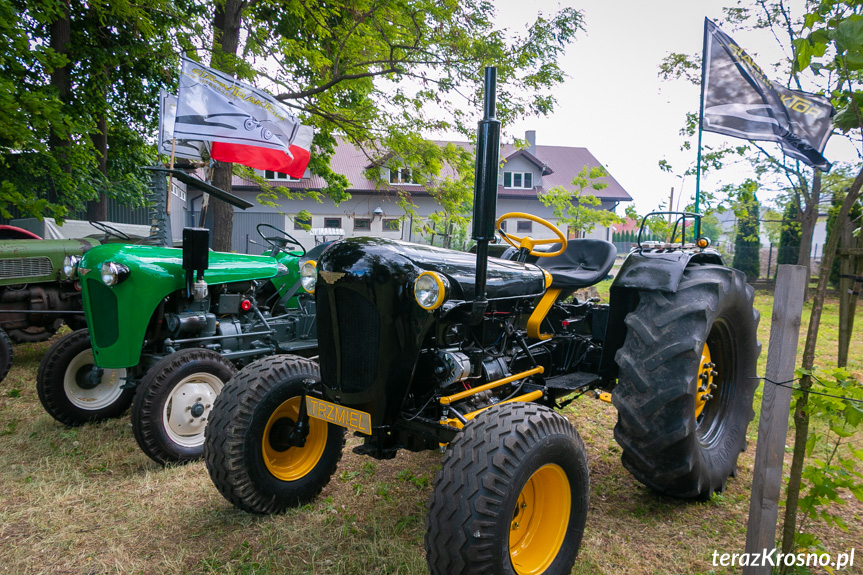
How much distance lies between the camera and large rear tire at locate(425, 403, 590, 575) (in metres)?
1.83

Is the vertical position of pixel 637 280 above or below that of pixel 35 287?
above

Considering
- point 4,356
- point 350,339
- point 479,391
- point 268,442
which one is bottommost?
point 4,356

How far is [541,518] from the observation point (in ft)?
7.27

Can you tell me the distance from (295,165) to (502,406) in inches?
275

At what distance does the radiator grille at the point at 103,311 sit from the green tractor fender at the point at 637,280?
3347 millimetres

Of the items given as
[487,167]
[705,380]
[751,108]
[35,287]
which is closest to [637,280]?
[705,380]

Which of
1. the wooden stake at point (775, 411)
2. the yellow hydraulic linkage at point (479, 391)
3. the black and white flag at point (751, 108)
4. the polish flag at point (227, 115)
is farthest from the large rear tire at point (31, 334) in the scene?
the black and white flag at point (751, 108)

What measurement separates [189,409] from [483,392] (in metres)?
2.20

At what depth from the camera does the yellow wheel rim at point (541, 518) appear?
7.02ft

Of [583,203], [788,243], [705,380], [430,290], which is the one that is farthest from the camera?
[788,243]

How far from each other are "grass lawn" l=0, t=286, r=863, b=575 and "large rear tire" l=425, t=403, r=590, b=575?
13.3 inches

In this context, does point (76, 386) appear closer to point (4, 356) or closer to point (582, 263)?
point (4, 356)

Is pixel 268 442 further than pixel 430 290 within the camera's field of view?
Yes

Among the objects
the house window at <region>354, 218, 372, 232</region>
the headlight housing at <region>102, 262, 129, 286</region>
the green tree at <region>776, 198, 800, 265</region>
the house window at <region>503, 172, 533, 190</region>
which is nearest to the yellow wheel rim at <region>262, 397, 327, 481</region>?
the headlight housing at <region>102, 262, 129, 286</region>
